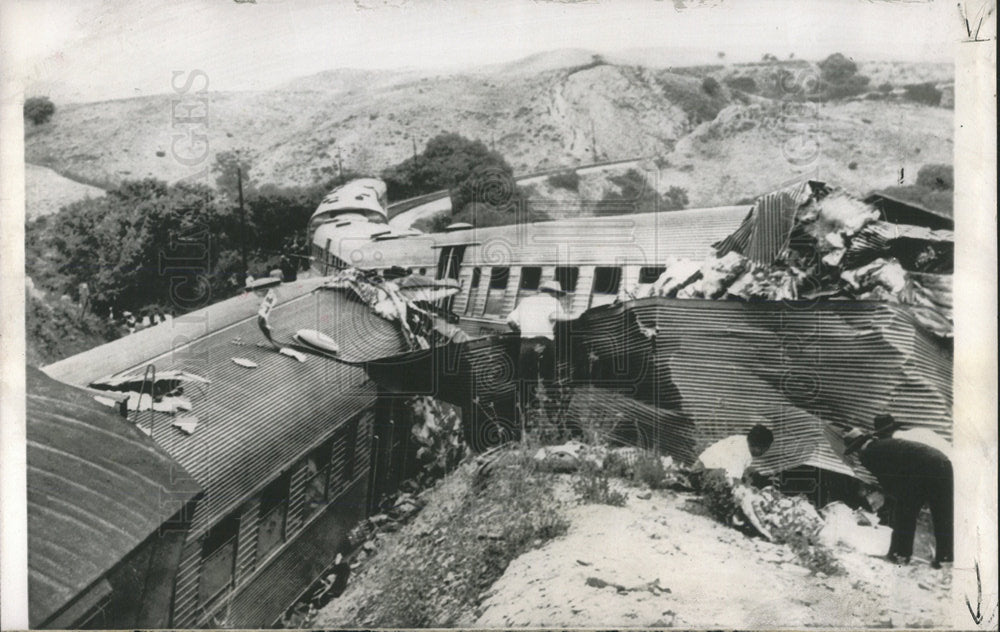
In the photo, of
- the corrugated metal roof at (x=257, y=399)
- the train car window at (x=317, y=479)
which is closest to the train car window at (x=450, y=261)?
the corrugated metal roof at (x=257, y=399)

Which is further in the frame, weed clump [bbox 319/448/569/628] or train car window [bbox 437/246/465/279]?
train car window [bbox 437/246/465/279]

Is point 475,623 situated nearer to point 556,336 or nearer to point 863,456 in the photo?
point 556,336

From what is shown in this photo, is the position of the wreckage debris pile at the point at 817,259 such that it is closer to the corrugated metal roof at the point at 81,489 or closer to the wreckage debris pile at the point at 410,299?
the wreckage debris pile at the point at 410,299

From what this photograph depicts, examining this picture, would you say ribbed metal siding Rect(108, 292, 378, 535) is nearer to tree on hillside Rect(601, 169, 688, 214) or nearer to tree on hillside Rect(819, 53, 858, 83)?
tree on hillside Rect(601, 169, 688, 214)

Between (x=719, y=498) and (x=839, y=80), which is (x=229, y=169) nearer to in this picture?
(x=719, y=498)

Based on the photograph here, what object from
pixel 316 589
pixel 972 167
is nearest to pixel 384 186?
pixel 316 589

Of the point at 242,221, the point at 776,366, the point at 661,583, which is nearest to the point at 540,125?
the point at 242,221

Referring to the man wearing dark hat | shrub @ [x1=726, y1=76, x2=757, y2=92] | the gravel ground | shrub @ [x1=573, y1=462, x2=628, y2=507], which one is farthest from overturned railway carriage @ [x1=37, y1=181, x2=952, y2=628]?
shrub @ [x1=726, y1=76, x2=757, y2=92]
